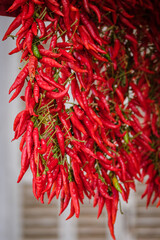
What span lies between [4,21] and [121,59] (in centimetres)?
237

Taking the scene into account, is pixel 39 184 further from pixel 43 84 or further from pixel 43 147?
pixel 43 84

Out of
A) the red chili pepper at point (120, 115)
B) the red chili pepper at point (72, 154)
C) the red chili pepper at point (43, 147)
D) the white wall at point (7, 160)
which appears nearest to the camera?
the red chili pepper at point (43, 147)

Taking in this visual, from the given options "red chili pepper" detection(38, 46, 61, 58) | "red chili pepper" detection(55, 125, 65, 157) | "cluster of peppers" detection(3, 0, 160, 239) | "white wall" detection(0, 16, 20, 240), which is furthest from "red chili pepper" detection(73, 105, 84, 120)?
"white wall" detection(0, 16, 20, 240)

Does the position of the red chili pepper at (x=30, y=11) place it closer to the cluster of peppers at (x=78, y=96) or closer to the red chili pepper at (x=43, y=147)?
the cluster of peppers at (x=78, y=96)

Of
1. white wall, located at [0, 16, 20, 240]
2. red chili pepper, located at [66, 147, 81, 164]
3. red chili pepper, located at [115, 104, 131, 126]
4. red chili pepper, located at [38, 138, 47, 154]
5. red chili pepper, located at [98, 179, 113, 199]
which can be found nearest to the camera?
red chili pepper, located at [38, 138, 47, 154]

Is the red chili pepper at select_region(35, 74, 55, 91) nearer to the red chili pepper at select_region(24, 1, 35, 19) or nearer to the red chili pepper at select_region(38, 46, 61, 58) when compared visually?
the red chili pepper at select_region(38, 46, 61, 58)

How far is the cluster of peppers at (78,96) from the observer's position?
1210 mm

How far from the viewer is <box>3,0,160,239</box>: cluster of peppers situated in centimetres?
121

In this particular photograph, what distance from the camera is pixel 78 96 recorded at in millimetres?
1393

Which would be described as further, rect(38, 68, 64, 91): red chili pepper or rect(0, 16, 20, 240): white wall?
rect(0, 16, 20, 240): white wall

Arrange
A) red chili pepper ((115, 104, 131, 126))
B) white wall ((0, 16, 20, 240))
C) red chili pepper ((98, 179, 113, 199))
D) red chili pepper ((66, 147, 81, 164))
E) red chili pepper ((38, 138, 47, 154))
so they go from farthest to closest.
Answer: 1. white wall ((0, 16, 20, 240))
2. red chili pepper ((115, 104, 131, 126))
3. red chili pepper ((98, 179, 113, 199))
4. red chili pepper ((66, 147, 81, 164))
5. red chili pepper ((38, 138, 47, 154))

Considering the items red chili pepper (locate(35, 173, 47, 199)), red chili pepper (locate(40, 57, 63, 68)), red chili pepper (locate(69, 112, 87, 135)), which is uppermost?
red chili pepper (locate(40, 57, 63, 68))

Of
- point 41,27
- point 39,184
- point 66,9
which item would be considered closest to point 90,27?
point 66,9

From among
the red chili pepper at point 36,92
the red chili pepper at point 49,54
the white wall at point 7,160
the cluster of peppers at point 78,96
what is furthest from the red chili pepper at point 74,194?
the white wall at point 7,160
